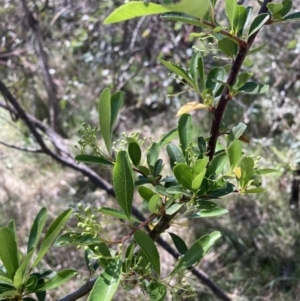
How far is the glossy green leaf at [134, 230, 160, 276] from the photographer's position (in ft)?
1.52

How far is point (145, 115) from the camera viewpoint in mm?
2672

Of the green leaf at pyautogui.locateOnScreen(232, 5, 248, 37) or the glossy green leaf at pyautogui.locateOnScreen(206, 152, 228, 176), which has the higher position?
the green leaf at pyautogui.locateOnScreen(232, 5, 248, 37)

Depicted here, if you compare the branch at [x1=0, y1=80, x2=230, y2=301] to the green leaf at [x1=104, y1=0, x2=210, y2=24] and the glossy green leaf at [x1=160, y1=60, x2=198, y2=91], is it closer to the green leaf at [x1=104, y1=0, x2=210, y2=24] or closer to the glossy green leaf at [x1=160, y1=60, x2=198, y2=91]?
the glossy green leaf at [x1=160, y1=60, x2=198, y2=91]

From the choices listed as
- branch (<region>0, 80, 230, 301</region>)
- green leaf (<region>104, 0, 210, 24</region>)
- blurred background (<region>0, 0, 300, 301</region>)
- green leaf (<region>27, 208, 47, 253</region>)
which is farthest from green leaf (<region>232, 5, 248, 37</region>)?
blurred background (<region>0, 0, 300, 301</region>)

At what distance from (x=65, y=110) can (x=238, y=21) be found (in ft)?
7.58

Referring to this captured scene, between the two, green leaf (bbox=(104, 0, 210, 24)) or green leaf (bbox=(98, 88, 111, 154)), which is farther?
green leaf (bbox=(98, 88, 111, 154))

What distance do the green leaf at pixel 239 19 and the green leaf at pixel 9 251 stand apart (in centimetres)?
34

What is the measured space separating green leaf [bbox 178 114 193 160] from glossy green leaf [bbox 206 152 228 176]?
0.04m

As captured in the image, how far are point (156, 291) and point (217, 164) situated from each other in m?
0.16

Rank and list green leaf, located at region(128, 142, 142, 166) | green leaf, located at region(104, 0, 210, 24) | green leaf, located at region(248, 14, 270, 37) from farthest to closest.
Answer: green leaf, located at region(128, 142, 142, 166)
green leaf, located at region(248, 14, 270, 37)
green leaf, located at region(104, 0, 210, 24)

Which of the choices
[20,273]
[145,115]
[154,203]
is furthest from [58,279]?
[145,115]

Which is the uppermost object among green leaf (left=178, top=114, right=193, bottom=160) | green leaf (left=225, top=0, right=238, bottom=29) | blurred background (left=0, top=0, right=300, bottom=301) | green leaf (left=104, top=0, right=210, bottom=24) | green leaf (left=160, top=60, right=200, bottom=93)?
green leaf (left=104, top=0, right=210, bottom=24)

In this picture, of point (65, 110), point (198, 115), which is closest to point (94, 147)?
point (198, 115)

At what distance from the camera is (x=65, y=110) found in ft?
8.72
